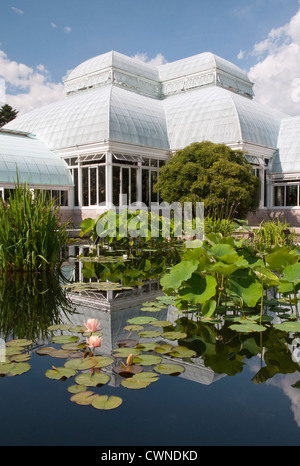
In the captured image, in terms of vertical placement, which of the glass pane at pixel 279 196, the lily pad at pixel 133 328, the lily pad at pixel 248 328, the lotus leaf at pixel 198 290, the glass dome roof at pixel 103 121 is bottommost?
the lily pad at pixel 133 328

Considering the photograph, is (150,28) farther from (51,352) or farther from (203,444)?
(203,444)

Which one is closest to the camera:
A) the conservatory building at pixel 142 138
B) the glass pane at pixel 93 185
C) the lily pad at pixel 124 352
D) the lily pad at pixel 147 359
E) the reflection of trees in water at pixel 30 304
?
the lily pad at pixel 147 359

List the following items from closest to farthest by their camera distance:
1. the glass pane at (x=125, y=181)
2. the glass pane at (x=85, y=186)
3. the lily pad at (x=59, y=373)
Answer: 1. the lily pad at (x=59, y=373)
2. the glass pane at (x=125, y=181)
3. the glass pane at (x=85, y=186)

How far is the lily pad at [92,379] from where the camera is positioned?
277 centimetres

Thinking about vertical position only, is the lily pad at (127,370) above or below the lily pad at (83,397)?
above

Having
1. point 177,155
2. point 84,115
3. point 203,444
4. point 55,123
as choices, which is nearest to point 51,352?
point 203,444

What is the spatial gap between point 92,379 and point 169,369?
626mm

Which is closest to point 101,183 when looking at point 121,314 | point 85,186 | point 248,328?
point 85,186

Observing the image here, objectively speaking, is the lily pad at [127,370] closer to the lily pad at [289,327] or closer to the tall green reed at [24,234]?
the lily pad at [289,327]

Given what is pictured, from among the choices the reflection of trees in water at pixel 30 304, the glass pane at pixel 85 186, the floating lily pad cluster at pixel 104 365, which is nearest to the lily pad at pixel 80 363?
the floating lily pad cluster at pixel 104 365

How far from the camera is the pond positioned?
7.34 feet

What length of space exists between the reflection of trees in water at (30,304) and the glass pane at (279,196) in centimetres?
1891

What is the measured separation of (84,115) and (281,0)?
532 inches

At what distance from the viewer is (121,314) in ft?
15.5
